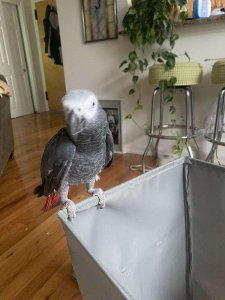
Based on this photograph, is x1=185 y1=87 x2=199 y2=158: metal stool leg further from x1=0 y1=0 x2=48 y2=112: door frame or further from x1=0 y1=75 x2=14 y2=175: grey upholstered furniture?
x1=0 y1=0 x2=48 y2=112: door frame

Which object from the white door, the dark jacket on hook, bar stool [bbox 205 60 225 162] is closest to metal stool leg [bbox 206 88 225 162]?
bar stool [bbox 205 60 225 162]

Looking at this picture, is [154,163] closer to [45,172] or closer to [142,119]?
[142,119]

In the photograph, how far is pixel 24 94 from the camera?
4363 mm

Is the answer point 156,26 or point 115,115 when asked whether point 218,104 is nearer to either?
point 156,26

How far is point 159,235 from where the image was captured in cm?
80

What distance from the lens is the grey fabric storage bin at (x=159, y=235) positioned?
570 mm

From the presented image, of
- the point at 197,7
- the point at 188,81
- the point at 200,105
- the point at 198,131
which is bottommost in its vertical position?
the point at 198,131

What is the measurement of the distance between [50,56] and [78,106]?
412cm

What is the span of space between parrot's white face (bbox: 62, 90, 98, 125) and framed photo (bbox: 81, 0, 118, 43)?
1.62 metres

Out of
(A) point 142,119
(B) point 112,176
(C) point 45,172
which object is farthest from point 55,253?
(A) point 142,119

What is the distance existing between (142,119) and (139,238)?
4.92 ft

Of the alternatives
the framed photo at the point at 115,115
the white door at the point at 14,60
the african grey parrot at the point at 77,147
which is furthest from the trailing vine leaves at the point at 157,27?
the white door at the point at 14,60

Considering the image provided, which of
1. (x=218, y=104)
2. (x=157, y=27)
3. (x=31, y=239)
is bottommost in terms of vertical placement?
(x=31, y=239)

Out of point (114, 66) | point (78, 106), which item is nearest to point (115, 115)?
point (114, 66)
